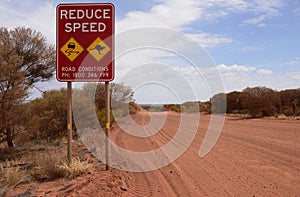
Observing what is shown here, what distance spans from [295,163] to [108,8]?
286 inches

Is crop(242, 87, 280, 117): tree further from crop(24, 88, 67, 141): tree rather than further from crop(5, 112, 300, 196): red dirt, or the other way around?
crop(5, 112, 300, 196): red dirt

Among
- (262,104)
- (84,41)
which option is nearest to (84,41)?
(84,41)

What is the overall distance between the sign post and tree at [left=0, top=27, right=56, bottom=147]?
7.36 meters

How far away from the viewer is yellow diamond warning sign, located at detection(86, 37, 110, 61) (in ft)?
32.3

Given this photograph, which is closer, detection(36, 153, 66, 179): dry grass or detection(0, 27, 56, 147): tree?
detection(36, 153, 66, 179): dry grass

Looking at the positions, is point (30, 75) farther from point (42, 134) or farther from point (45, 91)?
point (42, 134)

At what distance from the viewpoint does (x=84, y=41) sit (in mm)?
9891

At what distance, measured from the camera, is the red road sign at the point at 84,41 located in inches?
387

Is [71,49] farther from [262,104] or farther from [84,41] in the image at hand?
[262,104]

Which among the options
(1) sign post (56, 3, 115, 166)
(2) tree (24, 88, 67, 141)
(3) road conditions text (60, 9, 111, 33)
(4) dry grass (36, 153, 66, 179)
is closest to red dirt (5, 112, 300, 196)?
(4) dry grass (36, 153, 66, 179)

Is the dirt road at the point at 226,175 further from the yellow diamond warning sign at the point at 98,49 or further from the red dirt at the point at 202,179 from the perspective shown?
the yellow diamond warning sign at the point at 98,49

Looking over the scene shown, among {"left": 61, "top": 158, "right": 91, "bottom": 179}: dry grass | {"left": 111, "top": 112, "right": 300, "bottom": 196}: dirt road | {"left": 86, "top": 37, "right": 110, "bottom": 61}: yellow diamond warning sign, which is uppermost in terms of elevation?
{"left": 86, "top": 37, "right": 110, "bottom": 61}: yellow diamond warning sign

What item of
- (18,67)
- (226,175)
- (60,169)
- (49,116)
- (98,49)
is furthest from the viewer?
(49,116)

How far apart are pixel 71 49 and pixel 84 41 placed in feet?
1.37
